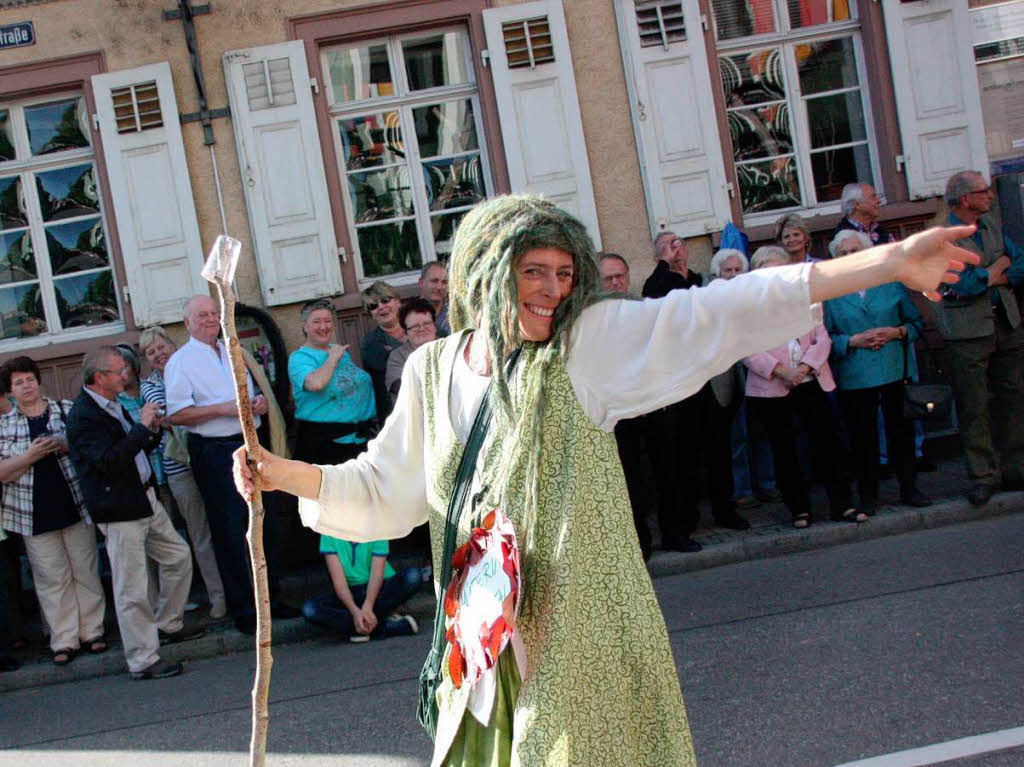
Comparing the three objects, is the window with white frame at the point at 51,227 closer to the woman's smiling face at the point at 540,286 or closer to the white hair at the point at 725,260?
the white hair at the point at 725,260

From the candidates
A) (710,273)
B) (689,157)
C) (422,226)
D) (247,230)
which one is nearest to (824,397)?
(710,273)

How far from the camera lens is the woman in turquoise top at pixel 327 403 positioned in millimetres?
8148

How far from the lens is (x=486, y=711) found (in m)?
2.92

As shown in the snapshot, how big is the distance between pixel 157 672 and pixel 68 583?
0.96 metres

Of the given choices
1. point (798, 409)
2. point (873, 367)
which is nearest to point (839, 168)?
point (873, 367)

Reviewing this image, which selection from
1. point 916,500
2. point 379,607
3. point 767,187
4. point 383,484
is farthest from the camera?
point 767,187

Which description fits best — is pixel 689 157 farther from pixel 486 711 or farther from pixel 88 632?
pixel 486 711

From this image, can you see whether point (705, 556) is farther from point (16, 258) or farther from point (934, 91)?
point (16, 258)

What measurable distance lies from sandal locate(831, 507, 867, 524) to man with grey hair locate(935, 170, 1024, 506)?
0.73 meters

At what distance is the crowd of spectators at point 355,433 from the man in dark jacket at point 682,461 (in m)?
0.01

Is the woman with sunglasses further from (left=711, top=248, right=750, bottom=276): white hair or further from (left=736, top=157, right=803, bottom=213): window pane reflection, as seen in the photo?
(left=736, top=157, right=803, bottom=213): window pane reflection

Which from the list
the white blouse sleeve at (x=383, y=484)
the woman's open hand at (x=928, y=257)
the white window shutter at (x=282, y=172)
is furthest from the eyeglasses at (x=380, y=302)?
the woman's open hand at (x=928, y=257)

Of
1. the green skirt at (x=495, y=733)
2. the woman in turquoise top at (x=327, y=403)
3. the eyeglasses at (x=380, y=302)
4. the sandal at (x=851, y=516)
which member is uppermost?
the eyeglasses at (x=380, y=302)

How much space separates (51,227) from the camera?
1036cm
